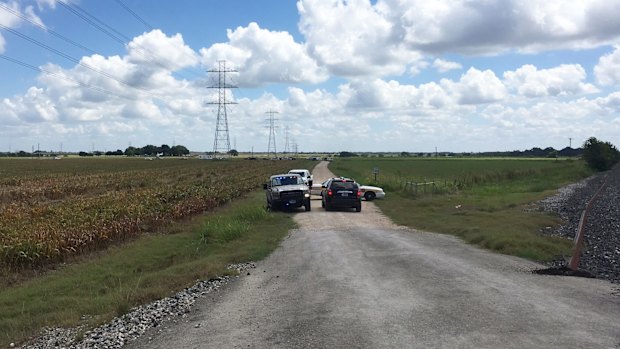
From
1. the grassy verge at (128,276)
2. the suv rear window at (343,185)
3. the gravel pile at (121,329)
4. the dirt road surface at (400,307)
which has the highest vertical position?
the suv rear window at (343,185)

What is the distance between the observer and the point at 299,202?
91.0 feet

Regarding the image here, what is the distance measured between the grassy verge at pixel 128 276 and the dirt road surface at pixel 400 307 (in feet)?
4.63

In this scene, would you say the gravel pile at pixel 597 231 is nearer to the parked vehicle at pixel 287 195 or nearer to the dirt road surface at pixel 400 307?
the dirt road surface at pixel 400 307

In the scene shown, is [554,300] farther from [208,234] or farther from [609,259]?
[208,234]

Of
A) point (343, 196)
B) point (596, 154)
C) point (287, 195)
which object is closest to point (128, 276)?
point (287, 195)

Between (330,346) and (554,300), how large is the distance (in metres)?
4.41

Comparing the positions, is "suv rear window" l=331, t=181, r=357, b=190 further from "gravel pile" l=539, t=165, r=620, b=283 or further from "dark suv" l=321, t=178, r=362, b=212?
"gravel pile" l=539, t=165, r=620, b=283

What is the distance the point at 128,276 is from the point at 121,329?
203 inches

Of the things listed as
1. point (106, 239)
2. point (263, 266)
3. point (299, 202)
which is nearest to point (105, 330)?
point (263, 266)

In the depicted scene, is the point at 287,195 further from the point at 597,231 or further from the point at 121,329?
the point at 121,329

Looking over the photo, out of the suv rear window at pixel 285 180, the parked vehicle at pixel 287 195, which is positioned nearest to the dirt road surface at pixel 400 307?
the parked vehicle at pixel 287 195

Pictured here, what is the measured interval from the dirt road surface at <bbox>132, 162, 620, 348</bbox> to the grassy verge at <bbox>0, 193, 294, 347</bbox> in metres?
1.41

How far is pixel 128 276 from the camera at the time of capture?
43.0 ft

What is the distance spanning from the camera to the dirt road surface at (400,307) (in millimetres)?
6992
